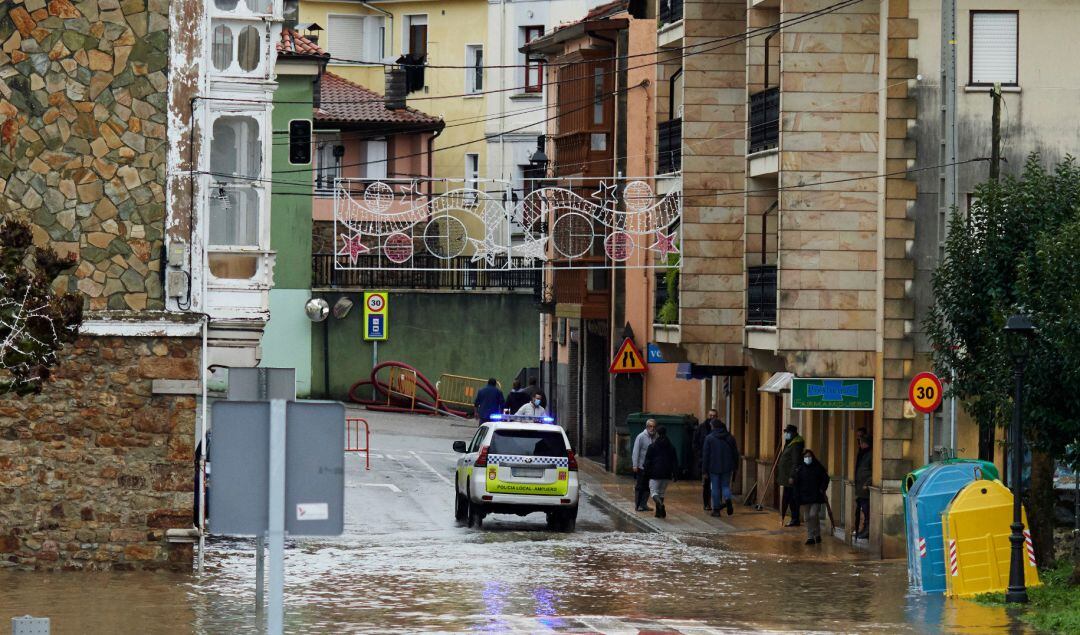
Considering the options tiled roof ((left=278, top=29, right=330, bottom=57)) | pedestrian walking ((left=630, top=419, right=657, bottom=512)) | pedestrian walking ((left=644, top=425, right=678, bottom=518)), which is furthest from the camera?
tiled roof ((left=278, top=29, right=330, bottom=57))

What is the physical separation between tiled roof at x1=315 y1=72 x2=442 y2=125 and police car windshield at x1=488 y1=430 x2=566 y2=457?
32.5 metres

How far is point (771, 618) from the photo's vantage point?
778 inches

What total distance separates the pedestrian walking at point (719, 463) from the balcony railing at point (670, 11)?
766cm

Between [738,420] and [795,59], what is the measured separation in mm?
10839

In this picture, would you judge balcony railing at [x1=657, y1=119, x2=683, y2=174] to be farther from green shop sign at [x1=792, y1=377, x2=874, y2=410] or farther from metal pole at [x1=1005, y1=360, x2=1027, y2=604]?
metal pole at [x1=1005, y1=360, x2=1027, y2=604]

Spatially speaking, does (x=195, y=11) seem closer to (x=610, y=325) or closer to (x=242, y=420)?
(x=242, y=420)

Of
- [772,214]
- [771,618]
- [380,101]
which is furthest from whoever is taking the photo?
[380,101]

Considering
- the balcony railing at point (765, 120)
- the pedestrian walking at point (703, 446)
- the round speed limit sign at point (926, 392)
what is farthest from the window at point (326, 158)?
the round speed limit sign at point (926, 392)

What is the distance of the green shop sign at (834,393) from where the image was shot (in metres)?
28.2

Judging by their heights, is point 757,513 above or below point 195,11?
below

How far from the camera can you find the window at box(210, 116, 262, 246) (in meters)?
24.3

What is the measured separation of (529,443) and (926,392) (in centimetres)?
657

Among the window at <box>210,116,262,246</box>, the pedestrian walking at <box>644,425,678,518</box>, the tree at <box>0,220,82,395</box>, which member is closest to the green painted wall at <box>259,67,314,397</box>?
the pedestrian walking at <box>644,425,678,518</box>

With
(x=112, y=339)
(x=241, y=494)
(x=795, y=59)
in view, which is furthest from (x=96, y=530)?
(x=241, y=494)
